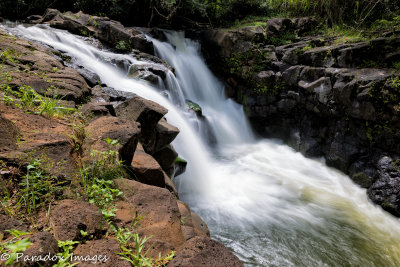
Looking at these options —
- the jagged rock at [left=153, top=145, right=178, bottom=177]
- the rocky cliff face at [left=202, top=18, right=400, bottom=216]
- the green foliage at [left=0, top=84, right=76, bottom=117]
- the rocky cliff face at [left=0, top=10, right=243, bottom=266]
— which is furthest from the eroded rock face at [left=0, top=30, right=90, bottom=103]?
the rocky cliff face at [left=202, top=18, right=400, bottom=216]

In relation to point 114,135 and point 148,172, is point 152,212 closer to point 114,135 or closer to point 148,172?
point 148,172

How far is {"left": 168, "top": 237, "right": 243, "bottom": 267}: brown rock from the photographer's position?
1387 mm

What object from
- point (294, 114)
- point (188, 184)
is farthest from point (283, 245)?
point (294, 114)

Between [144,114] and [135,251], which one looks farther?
[144,114]

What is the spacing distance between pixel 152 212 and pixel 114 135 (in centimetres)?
108

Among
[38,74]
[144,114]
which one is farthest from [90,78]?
[144,114]

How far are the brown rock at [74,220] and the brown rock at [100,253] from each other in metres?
0.09

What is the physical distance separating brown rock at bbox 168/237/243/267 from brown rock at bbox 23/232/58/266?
65cm

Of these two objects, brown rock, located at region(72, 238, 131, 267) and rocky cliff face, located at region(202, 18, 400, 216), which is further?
rocky cliff face, located at region(202, 18, 400, 216)

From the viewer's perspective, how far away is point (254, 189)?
5824 mm

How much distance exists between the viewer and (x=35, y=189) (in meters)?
1.69

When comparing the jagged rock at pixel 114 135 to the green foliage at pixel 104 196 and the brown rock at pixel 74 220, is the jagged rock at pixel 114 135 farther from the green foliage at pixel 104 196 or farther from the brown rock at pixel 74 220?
the brown rock at pixel 74 220

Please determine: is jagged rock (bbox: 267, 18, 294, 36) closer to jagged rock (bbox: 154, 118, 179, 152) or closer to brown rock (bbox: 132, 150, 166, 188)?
jagged rock (bbox: 154, 118, 179, 152)

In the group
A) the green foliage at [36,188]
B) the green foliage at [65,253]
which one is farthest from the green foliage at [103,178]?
the green foliage at [65,253]
